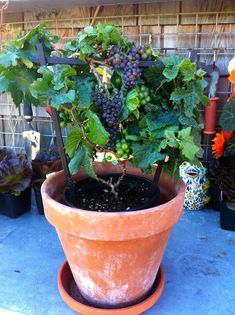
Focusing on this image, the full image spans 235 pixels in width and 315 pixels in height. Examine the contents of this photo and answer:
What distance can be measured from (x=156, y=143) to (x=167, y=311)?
54cm

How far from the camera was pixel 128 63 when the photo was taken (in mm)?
809

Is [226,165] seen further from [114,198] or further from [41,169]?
[41,169]

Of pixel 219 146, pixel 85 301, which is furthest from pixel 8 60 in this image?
pixel 219 146

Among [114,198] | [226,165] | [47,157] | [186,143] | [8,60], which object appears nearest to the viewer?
[186,143]

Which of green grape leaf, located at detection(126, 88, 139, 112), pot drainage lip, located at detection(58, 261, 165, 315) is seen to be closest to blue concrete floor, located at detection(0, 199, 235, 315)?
pot drainage lip, located at detection(58, 261, 165, 315)

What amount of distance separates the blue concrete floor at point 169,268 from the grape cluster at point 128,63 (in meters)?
0.71

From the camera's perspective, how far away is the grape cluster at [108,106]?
2.64 feet

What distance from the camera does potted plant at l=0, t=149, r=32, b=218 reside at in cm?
159

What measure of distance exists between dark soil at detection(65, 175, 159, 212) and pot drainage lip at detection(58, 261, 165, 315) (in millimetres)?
285

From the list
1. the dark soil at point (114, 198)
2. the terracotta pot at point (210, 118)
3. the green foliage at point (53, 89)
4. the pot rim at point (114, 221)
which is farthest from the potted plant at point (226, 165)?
the green foliage at point (53, 89)

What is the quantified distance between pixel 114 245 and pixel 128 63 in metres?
0.47

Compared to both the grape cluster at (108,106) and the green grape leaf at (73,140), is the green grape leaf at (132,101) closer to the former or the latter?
the grape cluster at (108,106)

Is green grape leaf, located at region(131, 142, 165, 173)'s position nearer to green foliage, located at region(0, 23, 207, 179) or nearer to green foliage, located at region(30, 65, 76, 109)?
green foliage, located at region(0, 23, 207, 179)

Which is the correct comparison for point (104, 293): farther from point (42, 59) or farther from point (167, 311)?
point (42, 59)
